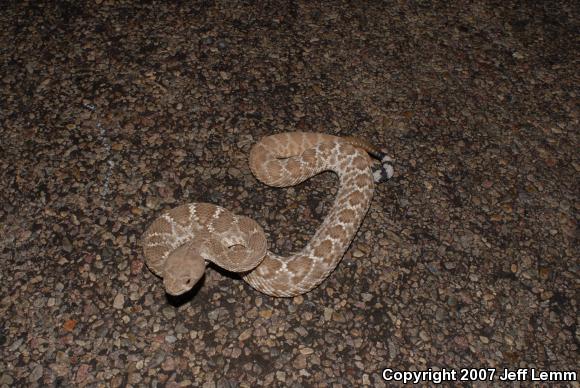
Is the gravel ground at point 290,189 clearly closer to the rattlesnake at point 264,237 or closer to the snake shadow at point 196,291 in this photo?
the snake shadow at point 196,291

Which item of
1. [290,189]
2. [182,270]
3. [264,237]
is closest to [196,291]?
[182,270]

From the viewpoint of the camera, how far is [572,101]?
634 cm

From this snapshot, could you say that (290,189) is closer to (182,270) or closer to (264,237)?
(264,237)

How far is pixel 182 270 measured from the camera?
13.2ft

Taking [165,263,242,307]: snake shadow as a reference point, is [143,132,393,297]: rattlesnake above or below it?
above

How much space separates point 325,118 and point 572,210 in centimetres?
296

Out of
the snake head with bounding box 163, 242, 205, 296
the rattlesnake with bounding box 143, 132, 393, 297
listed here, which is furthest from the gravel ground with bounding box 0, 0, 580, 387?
the snake head with bounding box 163, 242, 205, 296

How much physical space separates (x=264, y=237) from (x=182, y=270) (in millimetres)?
817

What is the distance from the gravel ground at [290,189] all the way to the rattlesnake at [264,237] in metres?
0.20

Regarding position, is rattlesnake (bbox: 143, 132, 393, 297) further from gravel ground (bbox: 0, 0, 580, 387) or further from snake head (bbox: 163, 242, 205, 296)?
gravel ground (bbox: 0, 0, 580, 387)

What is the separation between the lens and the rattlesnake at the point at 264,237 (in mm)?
4207

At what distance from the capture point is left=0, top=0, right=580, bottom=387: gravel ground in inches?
162

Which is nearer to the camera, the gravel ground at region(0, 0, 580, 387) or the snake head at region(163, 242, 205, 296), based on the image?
the snake head at region(163, 242, 205, 296)

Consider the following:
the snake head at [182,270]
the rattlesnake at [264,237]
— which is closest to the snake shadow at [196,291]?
the rattlesnake at [264,237]
